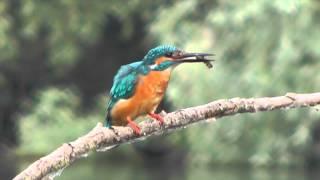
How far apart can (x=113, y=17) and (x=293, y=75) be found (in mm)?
8178

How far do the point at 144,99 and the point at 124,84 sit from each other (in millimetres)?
88

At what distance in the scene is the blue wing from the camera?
2.29 meters

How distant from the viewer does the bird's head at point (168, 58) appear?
213 centimetres

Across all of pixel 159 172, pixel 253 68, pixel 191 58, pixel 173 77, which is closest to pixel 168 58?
pixel 191 58

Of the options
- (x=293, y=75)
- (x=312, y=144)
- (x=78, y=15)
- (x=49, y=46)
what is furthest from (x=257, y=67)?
(x=49, y=46)

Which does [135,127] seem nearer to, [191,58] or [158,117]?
[158,117]

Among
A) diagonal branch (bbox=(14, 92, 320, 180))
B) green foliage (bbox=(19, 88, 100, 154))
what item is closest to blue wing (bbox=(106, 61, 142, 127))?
diagonal branch (bbox=(14, 92, 320, 180))

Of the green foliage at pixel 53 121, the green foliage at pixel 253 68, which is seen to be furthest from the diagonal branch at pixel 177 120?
the green foliage at pixel 53 121

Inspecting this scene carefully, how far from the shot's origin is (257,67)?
11.6 m

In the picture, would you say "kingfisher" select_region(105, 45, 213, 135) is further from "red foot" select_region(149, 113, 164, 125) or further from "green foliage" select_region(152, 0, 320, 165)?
"green foliage" select_region(152, 0, 320, 165)

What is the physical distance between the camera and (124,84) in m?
2.32

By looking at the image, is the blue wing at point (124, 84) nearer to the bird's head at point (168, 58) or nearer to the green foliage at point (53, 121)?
the bird's head at point (168, 58)

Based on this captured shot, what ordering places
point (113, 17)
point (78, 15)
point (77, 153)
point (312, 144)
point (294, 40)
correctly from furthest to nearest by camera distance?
point (113, 17)
point (78, 15)
point (312, 144)
point (294, 40)
point (77, 153)

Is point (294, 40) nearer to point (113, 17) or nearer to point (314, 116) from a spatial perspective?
point (314, 116)
